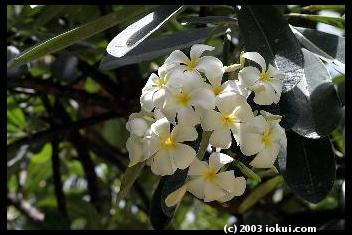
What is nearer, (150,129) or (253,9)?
(150,129)


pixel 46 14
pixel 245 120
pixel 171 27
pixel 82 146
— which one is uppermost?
pixel 245 120

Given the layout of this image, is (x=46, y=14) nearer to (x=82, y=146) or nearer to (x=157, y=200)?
→ (x=157, y=200)

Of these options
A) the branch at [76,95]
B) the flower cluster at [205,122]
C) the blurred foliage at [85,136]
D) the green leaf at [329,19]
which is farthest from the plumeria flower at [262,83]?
the branch at [76,95]

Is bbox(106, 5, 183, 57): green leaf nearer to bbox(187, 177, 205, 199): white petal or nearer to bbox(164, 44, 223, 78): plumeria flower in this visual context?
bbox(164, 44, 223, 78): plumeria flower

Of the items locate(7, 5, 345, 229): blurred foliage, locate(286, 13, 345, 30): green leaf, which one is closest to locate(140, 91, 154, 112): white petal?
locate(286, 13, 345, 30): green leaf

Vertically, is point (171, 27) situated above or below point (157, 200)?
above
